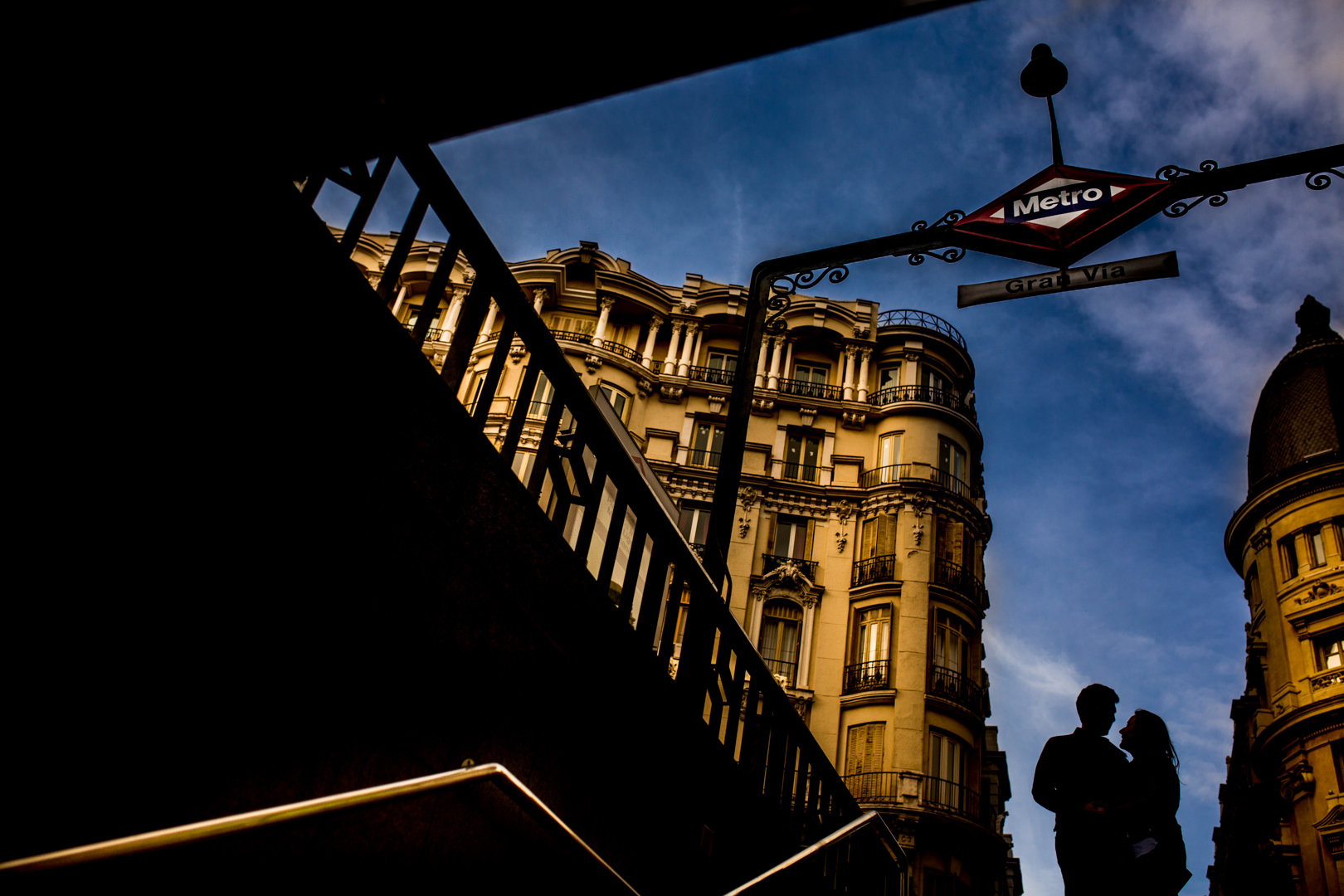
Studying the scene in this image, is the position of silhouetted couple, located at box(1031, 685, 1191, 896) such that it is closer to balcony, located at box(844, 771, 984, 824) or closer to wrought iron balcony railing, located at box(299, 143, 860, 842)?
wrought iron balcony railing, located at box(299, 143, 860, 842)

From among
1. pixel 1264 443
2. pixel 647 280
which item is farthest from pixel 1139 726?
pixel 1264 443

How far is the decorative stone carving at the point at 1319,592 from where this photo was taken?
96.7ft

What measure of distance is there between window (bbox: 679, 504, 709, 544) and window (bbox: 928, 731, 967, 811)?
964 centimetres

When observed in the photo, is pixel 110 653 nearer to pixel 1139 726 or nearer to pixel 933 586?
pixel 1139 726

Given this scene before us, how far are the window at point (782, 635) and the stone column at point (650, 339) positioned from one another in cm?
1052

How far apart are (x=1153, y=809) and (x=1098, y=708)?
23.4 inches

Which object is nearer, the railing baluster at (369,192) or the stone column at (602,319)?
the railing baluster at (369,192)

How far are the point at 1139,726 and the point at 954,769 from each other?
2316cm

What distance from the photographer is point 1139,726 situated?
4781 millimetres

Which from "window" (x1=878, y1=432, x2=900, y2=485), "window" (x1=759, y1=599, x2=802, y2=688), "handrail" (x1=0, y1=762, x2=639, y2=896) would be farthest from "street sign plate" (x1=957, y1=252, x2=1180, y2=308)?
"window" (x1=878, y1=432, x2=900, y2=485)

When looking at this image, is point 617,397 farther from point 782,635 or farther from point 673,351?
point 782,635

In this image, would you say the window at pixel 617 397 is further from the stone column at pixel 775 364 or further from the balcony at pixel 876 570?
the balcony at pixel 876 570

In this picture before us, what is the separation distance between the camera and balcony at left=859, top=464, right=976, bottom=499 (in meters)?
29.5

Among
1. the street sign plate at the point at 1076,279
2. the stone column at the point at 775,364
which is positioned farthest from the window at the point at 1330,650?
the street sign plate at the point at 1076,279
